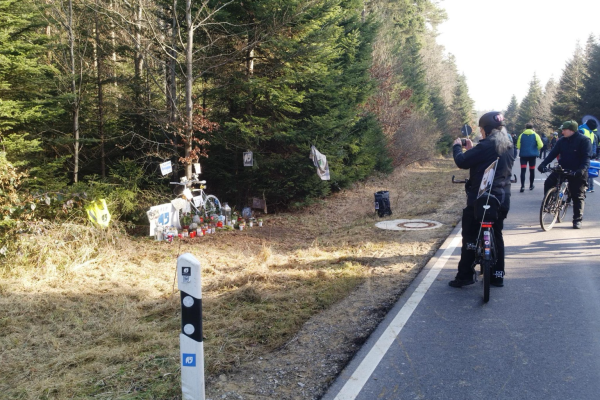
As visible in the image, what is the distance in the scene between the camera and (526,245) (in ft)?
27.9

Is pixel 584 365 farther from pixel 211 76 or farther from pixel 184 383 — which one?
pixel 211 76

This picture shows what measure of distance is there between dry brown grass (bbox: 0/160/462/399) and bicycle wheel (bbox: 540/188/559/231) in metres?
1.85

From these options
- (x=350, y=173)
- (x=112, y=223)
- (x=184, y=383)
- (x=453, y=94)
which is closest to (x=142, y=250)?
(x=112, y=223)

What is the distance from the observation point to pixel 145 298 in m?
6.80

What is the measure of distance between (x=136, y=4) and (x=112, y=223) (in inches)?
260

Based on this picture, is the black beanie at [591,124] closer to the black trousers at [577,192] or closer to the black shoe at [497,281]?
the black trousers at [577,192]

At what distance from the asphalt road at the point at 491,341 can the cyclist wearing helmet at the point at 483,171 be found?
279 mm

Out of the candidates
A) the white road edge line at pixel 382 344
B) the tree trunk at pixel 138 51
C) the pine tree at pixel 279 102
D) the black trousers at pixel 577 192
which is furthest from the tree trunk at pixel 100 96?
the black trousers at pixel 577 192

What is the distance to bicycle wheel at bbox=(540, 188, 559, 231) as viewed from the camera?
9656 millimetres

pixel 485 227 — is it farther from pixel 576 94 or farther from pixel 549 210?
pixel 576 94

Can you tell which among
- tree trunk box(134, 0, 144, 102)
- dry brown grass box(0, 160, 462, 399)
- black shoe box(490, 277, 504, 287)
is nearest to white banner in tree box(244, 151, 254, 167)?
dry brown grass box(0, 160, 462, 399)

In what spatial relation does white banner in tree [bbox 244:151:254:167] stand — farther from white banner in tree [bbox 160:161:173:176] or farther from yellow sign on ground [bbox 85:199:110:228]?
yellow sign on ground [bbox 85:199:110:228]

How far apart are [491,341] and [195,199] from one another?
8.85 m

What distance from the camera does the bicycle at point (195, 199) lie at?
1157cm
